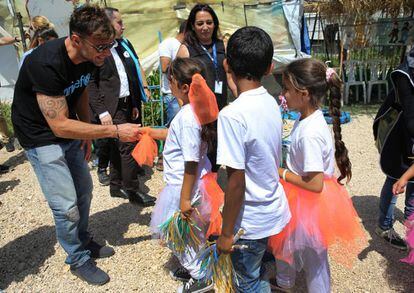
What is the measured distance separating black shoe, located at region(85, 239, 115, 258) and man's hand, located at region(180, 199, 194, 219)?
1252 millimetres

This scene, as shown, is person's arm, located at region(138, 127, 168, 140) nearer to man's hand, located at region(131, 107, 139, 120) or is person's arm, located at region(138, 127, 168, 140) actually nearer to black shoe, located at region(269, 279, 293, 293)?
black shoe, located at region(269, 279, 293, 293)

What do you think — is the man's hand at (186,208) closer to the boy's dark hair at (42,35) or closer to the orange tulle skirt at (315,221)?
the orange tulle skirt at (315,221)

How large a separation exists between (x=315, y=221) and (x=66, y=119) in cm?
181

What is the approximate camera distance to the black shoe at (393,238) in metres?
3.10

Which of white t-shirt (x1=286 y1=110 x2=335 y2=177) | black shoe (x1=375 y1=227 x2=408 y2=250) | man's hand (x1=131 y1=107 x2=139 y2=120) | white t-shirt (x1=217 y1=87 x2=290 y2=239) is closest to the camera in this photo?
white t-shirt (x1=217 y1=87 x2=290 y2=239)

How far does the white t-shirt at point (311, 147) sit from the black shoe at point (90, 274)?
183cm

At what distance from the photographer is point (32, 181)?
4961 millimetres

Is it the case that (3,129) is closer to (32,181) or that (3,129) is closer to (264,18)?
(32,181)

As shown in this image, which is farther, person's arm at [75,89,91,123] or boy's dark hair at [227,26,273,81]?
person's arm at [75,89,91,123]

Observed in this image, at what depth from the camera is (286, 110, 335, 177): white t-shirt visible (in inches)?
75.5

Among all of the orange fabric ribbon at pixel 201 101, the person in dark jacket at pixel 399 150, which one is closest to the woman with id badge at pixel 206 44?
the orange fabric ribbon at pixel 201 101

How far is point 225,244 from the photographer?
5.88 feet

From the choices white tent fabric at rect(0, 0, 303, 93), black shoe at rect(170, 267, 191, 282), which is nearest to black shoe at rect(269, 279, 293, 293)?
black shoe at rect(170, 267, 191, 282)

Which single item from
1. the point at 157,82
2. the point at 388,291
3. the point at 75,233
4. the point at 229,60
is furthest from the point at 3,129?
the point at 388,291
